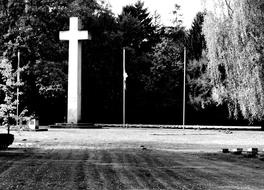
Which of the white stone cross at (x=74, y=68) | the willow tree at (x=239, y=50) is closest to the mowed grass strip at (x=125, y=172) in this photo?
the willow tree at (x=239, y=50)

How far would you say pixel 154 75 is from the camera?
186ft

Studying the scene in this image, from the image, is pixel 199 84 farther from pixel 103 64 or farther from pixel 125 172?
pixel 125 172

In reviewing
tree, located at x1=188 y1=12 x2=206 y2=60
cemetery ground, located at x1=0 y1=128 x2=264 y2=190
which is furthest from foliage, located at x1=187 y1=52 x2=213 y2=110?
cemetery ground, located at x1=0 y1=128 x2=264 y2=190

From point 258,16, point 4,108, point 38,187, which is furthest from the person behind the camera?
point 258,16

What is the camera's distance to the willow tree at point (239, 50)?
27.4m

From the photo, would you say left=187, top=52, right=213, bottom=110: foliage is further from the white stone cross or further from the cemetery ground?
the cemetery ground

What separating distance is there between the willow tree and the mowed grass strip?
10.1m

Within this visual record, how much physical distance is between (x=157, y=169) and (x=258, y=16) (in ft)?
52.2

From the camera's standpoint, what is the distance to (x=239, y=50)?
29500 millimetres

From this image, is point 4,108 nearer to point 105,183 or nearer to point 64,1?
point 105,183

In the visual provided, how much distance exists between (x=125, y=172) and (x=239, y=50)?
58.9ft

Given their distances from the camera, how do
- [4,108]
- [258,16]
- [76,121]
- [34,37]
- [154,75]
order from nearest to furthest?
[4,108]
[258,16]
[76,121]
[34,37]
[154,75]

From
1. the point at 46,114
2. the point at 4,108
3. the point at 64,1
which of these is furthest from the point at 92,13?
the point at 4,108

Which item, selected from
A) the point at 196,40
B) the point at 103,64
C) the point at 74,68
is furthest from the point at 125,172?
the point at 196,40
